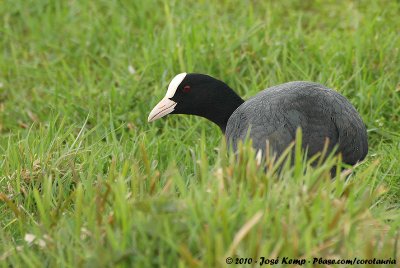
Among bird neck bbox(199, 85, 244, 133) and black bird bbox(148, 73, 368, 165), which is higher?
black bird bbox(148, 73, 368, 165)

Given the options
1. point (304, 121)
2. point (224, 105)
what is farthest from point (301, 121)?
point (224, 105)

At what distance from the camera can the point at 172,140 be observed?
491 centimetres

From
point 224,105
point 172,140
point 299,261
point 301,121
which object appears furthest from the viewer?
point 172,140

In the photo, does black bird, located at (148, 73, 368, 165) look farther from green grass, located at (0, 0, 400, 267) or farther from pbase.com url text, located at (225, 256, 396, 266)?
pbase.com url text, located at (225, 256, 396, 266)

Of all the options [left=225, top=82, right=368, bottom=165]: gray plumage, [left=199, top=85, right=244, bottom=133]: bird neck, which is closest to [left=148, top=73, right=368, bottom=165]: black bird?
[left=225, top=82, right=368, bottom=165]: gray plumage

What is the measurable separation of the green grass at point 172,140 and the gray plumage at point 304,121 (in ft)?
0.63

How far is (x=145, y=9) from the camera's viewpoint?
684 cm

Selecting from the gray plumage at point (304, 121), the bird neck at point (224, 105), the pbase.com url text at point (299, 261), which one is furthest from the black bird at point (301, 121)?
the pbase.com url text at point (299, 261)

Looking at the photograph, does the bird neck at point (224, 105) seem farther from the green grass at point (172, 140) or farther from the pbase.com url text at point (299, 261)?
the pbase.com url text at point (299, 261)

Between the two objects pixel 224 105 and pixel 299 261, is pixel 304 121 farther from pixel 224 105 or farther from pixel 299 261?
pixel 299 261

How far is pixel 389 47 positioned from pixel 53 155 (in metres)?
2.78

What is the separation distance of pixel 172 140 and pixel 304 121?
1.24 meters

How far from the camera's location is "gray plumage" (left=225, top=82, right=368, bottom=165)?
3.84m

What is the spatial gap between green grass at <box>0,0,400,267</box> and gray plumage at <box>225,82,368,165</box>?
191 millimetres
